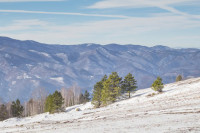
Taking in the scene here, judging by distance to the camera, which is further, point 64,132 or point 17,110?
point 17,110

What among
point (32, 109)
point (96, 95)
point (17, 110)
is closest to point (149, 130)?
point (96, 95)

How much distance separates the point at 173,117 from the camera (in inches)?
1379

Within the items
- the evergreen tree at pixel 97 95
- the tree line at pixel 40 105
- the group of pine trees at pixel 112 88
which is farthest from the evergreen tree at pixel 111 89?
the tree line at pixel 40 105

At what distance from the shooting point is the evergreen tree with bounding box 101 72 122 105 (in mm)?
80656

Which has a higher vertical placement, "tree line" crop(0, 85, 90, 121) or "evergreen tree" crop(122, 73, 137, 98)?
"evergreen tree" crop(122, 73, 137, 98)

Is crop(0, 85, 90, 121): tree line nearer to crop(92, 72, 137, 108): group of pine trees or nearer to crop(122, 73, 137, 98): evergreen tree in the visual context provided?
crop(92, 72, 137, 108): group of pine trees

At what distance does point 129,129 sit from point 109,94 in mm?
49970

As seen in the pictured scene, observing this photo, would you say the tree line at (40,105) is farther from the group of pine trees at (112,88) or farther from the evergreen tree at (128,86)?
the evergreen tree at (128,86)

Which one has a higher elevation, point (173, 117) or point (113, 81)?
point (113, 81)

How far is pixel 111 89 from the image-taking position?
3248 inches

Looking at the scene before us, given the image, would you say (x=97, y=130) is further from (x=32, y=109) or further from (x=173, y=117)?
(x=32, y=109)

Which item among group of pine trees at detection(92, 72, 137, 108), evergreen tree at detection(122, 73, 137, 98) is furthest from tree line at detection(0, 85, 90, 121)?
evergreen tree at detection(122, 73, 137, 98)

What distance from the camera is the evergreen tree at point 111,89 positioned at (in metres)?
80.7

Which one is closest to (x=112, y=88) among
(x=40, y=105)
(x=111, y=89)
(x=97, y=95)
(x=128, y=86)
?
(x=111, y=89)
